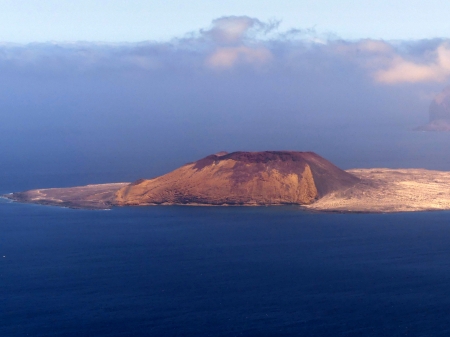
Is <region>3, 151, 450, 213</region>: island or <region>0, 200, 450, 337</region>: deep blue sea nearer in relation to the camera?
<region>0, 200, 450, 337</region>: deep blue sea

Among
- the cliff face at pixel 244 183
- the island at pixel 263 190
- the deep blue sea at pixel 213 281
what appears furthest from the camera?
the cliff face at pixel 244 183

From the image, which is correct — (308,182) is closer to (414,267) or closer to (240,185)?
(240,185)

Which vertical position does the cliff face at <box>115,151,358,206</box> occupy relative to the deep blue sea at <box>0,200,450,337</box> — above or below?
above

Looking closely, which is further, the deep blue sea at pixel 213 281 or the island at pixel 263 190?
the island at pixel 263 190

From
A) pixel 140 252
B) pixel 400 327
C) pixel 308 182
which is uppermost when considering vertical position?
pixel 308 182

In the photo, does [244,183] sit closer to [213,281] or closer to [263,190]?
[263,190]

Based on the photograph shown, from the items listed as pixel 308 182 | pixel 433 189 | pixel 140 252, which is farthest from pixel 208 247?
pixel 433 189

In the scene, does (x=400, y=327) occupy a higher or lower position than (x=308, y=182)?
lower
